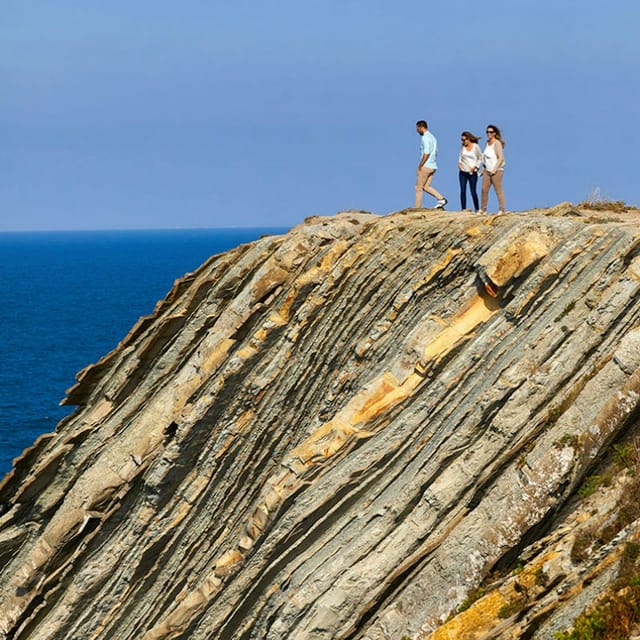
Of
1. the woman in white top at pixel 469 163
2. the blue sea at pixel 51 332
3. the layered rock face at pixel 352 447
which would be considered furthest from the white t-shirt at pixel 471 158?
the blue sea at pixel 51 332

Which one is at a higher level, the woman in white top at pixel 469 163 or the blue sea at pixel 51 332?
the woman in white top at pixel 469 163

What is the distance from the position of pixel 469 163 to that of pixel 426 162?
129 centimetres

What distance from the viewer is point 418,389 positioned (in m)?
21.1

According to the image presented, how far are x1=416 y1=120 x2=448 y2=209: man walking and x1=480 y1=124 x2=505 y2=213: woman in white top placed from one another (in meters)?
1.64

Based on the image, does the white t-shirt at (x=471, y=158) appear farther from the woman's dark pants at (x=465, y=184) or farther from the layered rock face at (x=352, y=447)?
the layered rock face at (x=352, y=447)

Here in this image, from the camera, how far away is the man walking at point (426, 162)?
29.5 m

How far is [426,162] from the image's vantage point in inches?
1173

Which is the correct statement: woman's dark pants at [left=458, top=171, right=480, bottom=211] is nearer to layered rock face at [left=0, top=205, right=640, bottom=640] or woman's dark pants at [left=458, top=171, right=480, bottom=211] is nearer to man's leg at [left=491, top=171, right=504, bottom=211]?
man's leg at [left=491, top=171, right=504, bottom=211]

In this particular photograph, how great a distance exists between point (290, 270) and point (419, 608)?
10.8 metres

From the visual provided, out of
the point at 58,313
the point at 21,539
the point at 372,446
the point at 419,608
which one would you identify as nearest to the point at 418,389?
the point at 372,446

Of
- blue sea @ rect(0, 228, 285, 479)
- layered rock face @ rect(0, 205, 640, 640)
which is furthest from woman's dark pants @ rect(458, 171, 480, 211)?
blue sea @ rect(0, 228, 285, 479)

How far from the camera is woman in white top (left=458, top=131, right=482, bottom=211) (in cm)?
2902

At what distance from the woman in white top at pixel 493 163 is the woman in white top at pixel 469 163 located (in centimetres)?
96

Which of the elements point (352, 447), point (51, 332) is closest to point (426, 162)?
point (352, 447)
